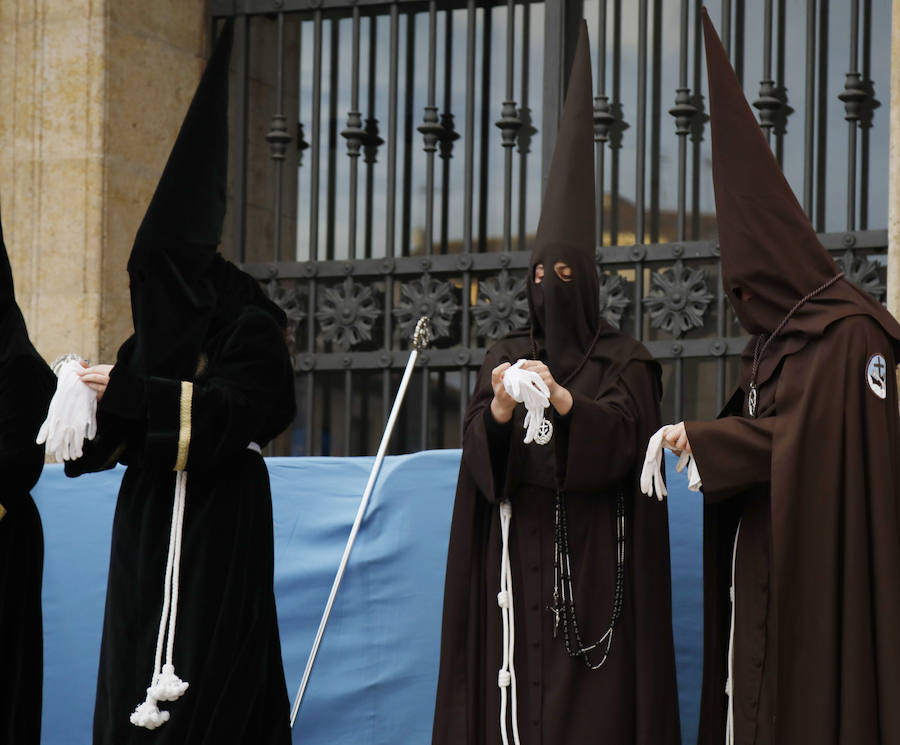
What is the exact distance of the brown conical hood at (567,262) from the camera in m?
5.14

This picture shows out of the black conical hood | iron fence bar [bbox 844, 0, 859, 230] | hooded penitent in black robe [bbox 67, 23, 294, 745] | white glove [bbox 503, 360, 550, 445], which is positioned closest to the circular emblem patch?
white glove [bbox 503, 360, 550, 445]

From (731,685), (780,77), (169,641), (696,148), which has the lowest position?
(731,685)

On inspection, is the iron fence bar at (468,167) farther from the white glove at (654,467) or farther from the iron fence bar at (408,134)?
the white glove at (654,467)

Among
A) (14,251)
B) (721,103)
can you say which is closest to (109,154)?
(14,251)

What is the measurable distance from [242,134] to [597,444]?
11.4ft

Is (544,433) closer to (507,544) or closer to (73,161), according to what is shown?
(507,544)

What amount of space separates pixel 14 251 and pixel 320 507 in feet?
7.70

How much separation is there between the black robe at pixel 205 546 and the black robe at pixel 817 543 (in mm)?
1290

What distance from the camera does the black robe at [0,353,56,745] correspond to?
201 inches

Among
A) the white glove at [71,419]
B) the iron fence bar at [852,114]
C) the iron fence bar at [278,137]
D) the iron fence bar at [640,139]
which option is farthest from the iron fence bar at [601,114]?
the white glove at [71,419]

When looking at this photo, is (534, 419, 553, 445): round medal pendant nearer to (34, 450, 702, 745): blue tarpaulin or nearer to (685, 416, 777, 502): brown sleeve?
(685, 416, 777, 502): brown sleeve

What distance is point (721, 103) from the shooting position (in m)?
4.84

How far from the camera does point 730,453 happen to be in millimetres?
4586

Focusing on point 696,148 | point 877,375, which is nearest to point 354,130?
point 696,148
